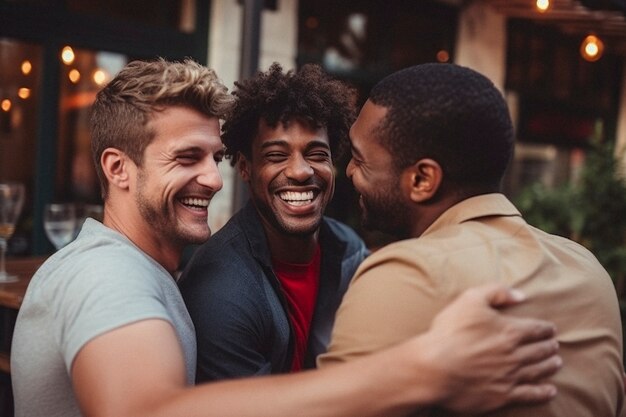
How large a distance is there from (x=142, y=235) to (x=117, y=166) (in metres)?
0.20

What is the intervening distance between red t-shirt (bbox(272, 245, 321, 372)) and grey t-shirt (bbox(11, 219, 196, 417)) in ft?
2.64

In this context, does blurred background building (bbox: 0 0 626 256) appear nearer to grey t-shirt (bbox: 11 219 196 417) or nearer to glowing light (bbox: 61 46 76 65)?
glowing light (bbox: 61 46 76 65)

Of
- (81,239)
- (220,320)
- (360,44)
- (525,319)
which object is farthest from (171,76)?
(360,44)

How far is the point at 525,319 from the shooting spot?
1.46 metres

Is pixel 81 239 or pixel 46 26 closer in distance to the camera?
pixel 81 239

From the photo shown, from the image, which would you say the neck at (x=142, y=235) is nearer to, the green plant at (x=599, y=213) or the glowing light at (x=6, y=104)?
the glowing light at (x=6, y=104)

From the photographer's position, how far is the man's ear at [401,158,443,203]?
5.39 feet

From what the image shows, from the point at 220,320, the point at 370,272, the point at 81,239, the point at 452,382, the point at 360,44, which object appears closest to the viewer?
the point at 452,382

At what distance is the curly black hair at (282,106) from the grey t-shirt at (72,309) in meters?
1.04

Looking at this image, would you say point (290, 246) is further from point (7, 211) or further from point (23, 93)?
point (23, 93)

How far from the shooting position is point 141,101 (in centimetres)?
209

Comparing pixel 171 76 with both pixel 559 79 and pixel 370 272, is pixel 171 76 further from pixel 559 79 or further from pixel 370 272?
pixel 559 79

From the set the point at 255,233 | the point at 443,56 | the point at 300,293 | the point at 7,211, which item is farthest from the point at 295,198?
the point at 443,56

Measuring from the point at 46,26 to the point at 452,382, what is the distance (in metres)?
4.25
